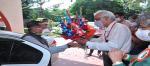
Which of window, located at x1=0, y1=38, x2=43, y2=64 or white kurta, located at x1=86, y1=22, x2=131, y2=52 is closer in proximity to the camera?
white kurta, located at x1=86, y1=22, x2=131, y2=52

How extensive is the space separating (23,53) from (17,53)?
85 millimetres

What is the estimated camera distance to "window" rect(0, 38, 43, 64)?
4.33 m

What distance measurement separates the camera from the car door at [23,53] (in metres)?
4.33

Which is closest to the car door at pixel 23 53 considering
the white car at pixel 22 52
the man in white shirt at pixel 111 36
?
the white car at pixel 22 52

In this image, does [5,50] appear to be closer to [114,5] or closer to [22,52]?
[22,52]

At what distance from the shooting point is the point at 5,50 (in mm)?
4383

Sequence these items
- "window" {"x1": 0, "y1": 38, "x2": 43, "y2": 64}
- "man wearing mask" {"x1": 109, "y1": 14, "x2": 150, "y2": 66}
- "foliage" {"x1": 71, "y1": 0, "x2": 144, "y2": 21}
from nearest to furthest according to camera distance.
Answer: "man wearing mask" {"x1": 109, "y1": 14, "x2": 150, "y2": 66} < "window" {"x1": 0, "y1": 38, "x2": 43, "y2": 64} < "foliage" {"x1": 71, "y1": 0, "x2": 144, "y2": 21}

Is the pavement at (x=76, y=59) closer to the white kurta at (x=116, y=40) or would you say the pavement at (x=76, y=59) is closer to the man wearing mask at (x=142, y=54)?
the white kurta at (x=116, y=40)

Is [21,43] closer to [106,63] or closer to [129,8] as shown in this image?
[106,63]

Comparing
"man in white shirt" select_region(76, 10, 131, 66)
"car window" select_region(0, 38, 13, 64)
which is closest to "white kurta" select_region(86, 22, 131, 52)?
"man in white shirt" select_region(76, 10, 131, 66)

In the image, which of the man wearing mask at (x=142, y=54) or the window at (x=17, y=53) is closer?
the man wearing mask at (x=142, y=54)

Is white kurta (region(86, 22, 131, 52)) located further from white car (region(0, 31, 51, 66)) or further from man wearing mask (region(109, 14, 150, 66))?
man wearing mask (region(109, 14, 150, 66))

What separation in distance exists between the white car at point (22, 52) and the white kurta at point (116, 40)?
0.74 metres

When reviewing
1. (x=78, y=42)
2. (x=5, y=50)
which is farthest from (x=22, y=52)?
(x=78, y=42)
